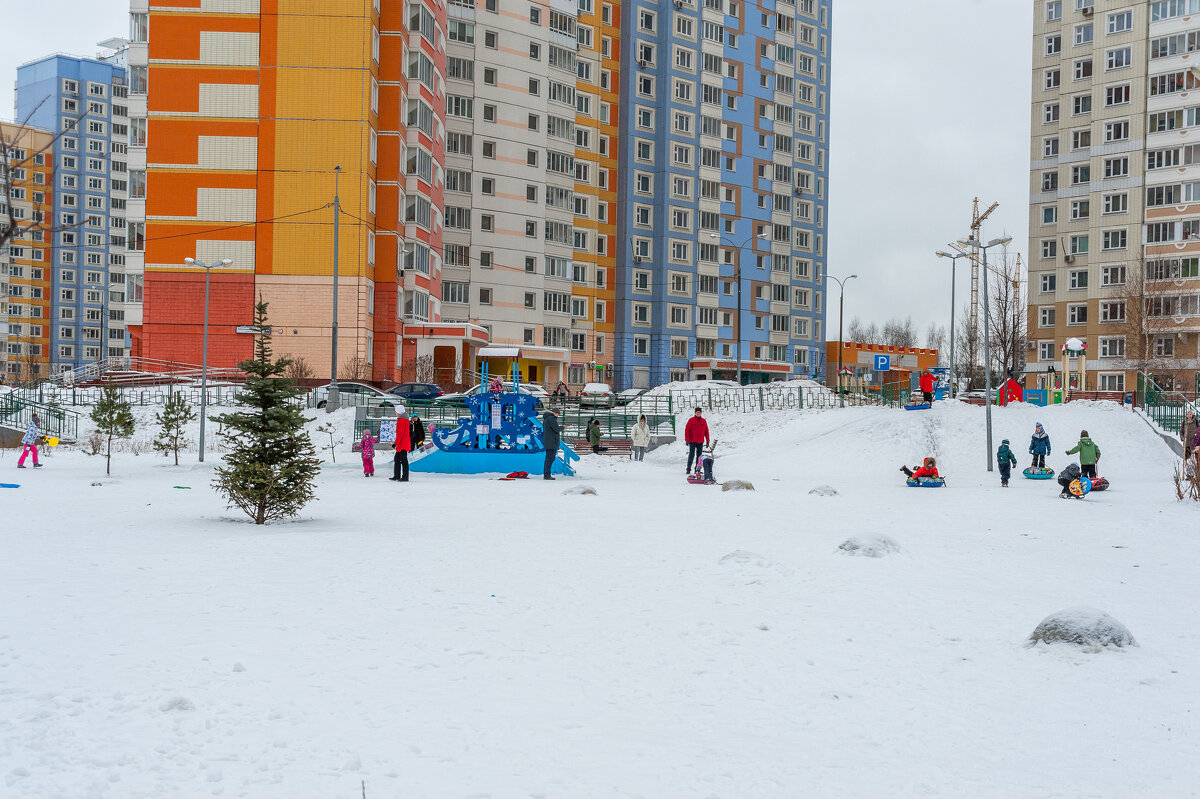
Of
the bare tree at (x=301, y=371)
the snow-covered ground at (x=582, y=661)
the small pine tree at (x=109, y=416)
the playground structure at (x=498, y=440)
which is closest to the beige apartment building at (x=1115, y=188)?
the bare tree at (x=301, y=371)

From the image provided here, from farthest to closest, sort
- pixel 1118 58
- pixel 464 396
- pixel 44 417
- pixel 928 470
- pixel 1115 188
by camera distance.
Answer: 1. pixel 1115 188
2. pixel 1118 58
3. pixel 464 396
4. pixel 44 417
5. pixel 928 470

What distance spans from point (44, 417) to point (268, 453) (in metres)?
27.5

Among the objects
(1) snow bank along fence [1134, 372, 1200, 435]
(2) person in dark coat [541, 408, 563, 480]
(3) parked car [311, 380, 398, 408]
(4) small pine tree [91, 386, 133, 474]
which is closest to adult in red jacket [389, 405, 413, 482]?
(2) person in dark coat [541, 408, 563, 480]

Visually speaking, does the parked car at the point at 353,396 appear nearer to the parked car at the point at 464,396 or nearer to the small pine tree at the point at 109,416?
the parked car at the point at 464,396

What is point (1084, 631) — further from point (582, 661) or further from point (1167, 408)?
point (1167, 408)

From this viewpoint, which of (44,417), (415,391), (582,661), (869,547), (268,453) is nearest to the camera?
(582,661)

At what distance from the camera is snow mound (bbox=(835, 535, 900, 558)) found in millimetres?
12602

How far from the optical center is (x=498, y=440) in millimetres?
27266

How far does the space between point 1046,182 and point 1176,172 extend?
9.47 m

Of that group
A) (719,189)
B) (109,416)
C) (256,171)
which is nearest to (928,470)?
(109,416)

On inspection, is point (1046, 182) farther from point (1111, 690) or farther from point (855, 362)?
point (1111, 690)

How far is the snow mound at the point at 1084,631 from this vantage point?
7.98 meters

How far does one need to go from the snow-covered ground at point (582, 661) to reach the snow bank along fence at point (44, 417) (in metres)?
23.7

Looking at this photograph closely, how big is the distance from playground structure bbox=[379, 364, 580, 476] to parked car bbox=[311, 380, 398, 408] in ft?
46.5
